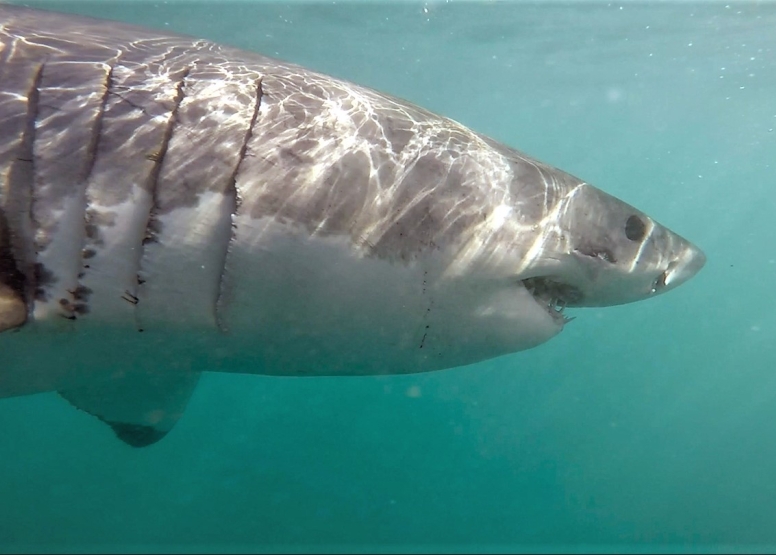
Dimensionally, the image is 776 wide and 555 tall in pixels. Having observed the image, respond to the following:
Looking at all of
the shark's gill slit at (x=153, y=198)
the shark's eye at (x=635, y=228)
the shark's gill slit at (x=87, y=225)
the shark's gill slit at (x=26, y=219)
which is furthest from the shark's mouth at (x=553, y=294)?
the shark's gill slit at (x=26, y=219)

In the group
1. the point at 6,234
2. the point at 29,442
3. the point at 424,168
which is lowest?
the point at 29,442

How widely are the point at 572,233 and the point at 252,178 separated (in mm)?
1431

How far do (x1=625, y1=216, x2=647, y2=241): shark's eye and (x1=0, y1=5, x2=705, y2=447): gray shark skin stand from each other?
0.01m

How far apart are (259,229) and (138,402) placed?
322 centimetres

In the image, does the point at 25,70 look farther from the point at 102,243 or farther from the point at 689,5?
the point at 689,5

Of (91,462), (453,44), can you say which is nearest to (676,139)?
(453,44)

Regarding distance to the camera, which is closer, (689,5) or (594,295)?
(594,295)

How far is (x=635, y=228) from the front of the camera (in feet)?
8.63

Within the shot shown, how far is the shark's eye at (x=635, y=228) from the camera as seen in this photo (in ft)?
8.49

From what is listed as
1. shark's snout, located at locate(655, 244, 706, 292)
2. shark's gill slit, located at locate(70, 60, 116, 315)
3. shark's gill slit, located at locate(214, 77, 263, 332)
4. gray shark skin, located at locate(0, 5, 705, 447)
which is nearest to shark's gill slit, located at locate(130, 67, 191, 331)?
gray shark skin, located at locate(0, 5, 705, 447)

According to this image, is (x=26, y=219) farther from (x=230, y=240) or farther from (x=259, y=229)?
(x=259, y=229)

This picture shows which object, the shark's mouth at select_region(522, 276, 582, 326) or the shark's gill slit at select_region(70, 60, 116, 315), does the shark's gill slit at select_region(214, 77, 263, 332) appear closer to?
the shark's gill slit at select_region(70, 60, 116, 315)

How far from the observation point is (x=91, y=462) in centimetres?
1728

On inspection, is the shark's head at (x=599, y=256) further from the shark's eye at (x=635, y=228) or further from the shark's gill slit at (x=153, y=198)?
the shark's gill slit at (x=153, y=198)
